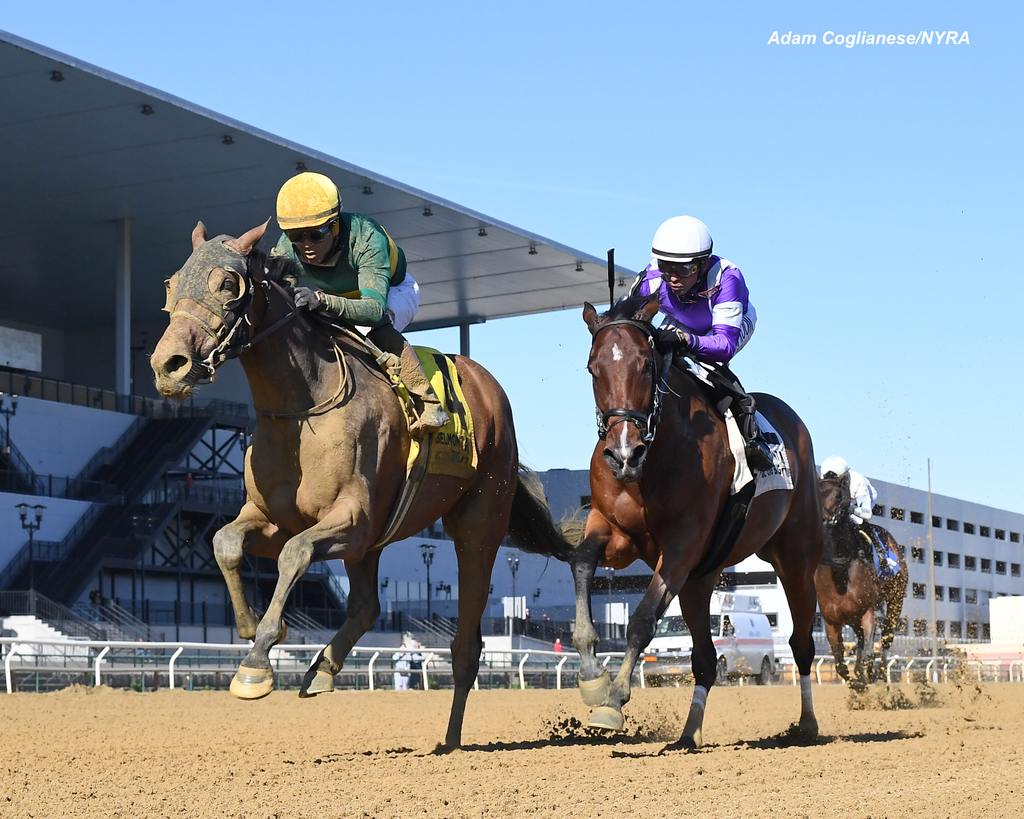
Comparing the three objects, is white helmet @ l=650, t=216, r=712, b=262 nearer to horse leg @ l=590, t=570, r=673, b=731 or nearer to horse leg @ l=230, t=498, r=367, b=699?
horse leg @ l=590, t=570, r=673, b=731

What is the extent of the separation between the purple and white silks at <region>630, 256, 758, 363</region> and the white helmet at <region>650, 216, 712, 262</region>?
0.22 m

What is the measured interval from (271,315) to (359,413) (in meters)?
0.66

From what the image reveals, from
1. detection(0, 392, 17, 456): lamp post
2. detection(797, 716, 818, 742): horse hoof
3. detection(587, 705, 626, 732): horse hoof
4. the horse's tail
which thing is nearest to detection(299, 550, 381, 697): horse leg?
detection(587, 705, 626, 732): horse hoof

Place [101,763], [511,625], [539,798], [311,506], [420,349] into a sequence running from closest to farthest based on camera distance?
[539,798] → [311,506] → [101,763] → [420,349] → [511,625]

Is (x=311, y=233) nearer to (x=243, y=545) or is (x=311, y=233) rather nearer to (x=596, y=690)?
(x=243, y=545)

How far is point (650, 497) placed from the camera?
28.5ft

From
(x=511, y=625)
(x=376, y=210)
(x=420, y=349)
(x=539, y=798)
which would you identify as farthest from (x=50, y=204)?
(x=539, y=798)

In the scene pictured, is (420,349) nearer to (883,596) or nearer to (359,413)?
(359,413)

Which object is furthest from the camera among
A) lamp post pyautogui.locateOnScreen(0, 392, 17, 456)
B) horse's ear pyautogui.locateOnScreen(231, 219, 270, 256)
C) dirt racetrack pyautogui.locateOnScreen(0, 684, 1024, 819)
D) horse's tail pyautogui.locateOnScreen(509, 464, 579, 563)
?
lamp post pyautogui.locateOnScreen(0, 392, 17, 456)

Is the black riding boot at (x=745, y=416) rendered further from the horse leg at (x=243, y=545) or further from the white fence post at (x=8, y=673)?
the white fence post at (x=8, y=673)

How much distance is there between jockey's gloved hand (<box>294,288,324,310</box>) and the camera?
7.97 metres

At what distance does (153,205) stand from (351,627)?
37609 millimetres

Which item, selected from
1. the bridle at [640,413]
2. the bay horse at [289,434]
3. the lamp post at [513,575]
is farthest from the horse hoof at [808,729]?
the lamp post at [513,575]

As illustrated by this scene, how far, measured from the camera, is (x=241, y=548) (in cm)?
778
